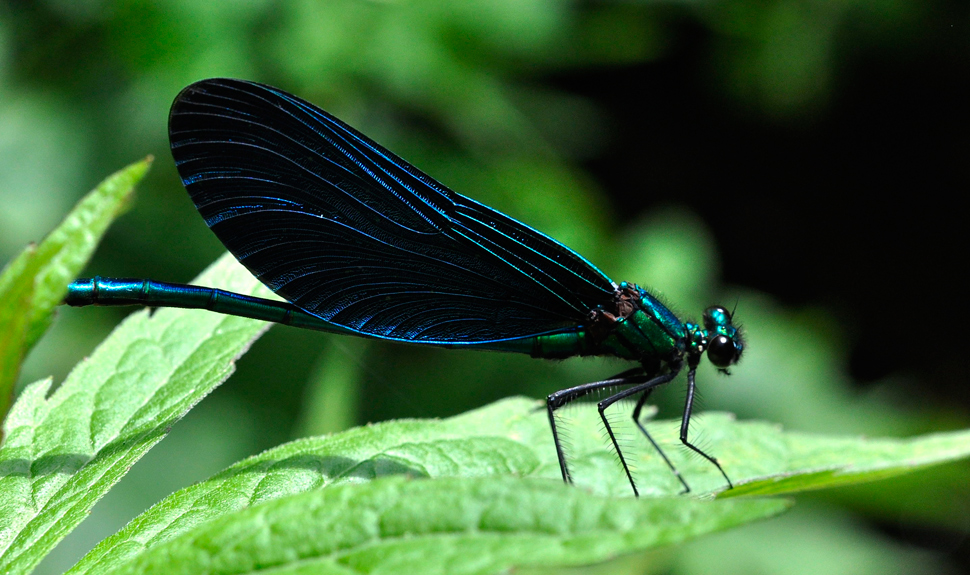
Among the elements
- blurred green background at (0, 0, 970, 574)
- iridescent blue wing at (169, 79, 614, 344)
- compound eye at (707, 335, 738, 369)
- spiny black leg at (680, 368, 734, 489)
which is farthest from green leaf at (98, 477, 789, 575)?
compound eye at (707, 335, 738, 369)

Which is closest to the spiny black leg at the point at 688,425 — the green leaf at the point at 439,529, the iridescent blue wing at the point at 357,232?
A: the iridescent blue wing at the point at 357,232

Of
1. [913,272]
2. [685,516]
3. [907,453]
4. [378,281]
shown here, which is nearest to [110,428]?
[378,281]

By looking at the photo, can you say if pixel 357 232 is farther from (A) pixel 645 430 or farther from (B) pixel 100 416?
(A) pixel 645 430

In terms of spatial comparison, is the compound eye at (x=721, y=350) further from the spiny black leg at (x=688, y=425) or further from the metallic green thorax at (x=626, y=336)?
the spiny black leg at (x=688, y=425)

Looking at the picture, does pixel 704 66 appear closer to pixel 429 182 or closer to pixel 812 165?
pixel 812 165

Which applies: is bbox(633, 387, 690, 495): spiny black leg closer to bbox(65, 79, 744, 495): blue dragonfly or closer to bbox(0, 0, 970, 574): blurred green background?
bbox(65, 79, 744, 495): blue dragonfly

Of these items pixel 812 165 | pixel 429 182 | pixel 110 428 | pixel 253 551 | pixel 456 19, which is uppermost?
pixel 812 165

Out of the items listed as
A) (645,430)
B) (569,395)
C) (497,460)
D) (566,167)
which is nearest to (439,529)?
(497,460)
